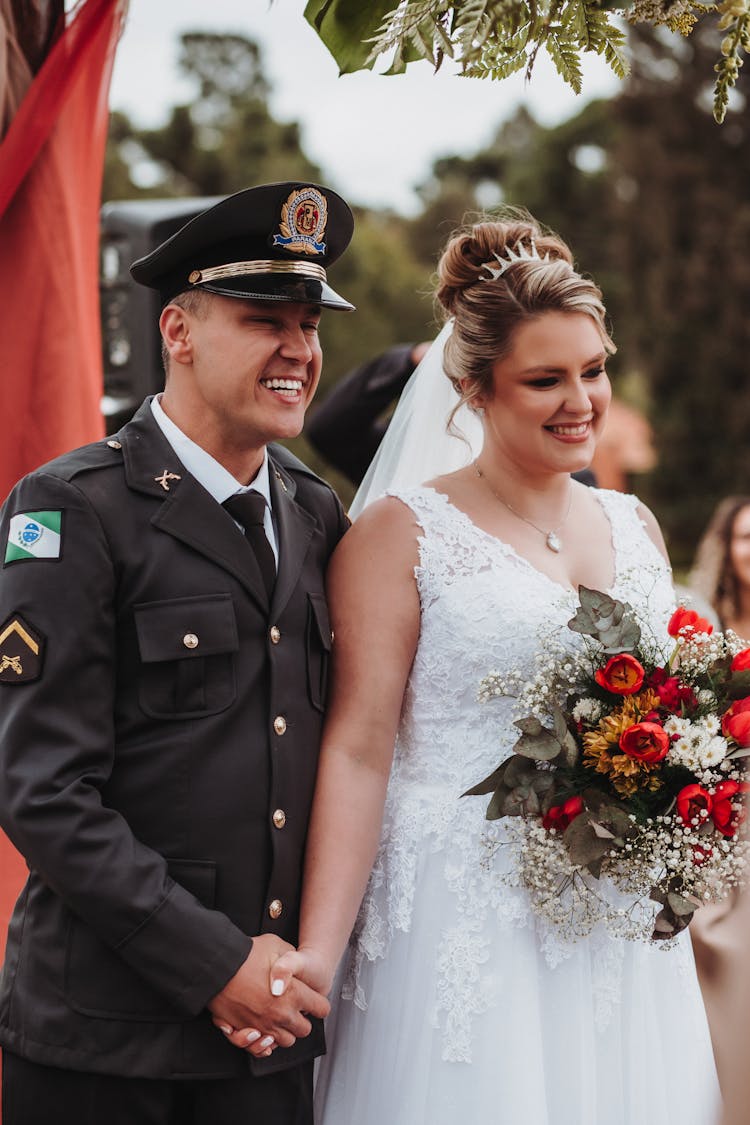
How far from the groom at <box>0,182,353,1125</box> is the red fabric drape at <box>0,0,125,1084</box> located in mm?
638

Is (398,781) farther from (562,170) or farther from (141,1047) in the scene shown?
(562,170)

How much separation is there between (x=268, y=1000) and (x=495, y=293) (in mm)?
1634

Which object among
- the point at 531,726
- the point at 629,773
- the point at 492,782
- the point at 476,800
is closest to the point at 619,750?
the point at 629,773

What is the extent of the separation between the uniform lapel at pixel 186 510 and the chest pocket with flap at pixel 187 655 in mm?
80

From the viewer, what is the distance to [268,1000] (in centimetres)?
227

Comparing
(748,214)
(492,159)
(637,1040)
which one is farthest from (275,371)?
(492,159)

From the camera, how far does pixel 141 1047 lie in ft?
7.30

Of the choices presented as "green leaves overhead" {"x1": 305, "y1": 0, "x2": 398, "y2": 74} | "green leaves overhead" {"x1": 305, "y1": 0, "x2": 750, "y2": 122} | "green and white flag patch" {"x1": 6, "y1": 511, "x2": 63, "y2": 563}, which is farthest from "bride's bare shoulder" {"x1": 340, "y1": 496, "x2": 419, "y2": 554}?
Answer: "green leaves overhead" {"x1": 305, "y1": 0, "x2": 750, "y2": 122}

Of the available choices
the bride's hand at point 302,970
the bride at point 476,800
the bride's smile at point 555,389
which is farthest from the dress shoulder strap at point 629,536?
the bride's hand at point 302,970

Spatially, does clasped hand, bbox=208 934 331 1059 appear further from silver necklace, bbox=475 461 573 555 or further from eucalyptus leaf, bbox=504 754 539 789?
silver necklace, bbox=475 461 573 555

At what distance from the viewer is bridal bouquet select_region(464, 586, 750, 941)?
7.79 ft

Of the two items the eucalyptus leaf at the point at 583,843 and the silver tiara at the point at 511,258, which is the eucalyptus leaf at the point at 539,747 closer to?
the eucalyptus leaf at the point at 583,843

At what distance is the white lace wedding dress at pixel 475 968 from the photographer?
256cm

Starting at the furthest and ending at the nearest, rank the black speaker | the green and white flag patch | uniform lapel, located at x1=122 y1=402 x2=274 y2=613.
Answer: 1. the black speaker
2. uniform lapel, located at x1=122 y1=402 x2=274 y2=613
3. the green and white flag patch
